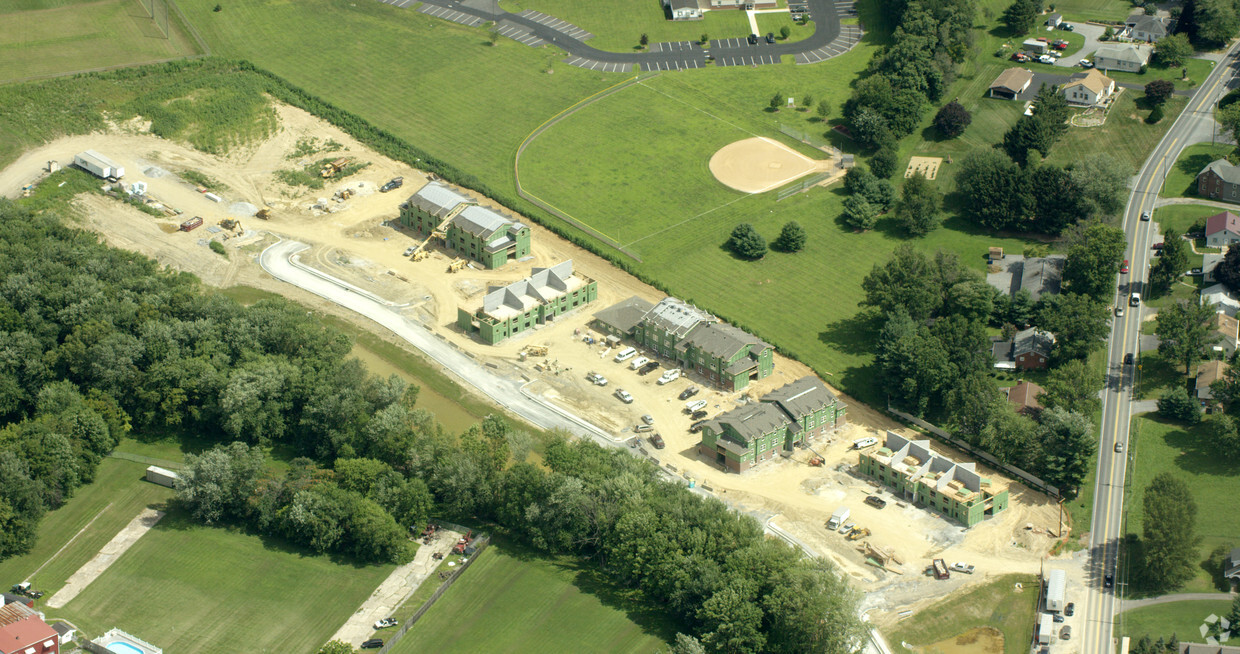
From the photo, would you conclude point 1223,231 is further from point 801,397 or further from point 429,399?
point 429,399

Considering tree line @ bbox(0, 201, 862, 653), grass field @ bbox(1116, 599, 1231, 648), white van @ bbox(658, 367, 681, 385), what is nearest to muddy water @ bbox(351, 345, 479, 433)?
tree line @ bbox(0, 201, 862, 653)

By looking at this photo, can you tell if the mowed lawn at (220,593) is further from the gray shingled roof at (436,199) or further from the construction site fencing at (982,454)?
the gray shingled roof at (436,199)

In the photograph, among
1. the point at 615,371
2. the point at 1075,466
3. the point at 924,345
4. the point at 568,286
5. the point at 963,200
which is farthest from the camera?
the point at 963,200

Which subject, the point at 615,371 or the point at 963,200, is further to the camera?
the point at 963,200

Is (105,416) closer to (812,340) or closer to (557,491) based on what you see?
(557,491)

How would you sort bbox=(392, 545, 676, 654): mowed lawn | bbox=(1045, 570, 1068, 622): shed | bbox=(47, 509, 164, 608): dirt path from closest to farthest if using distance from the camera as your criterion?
bbox=(392, 545, 676, 654): mowed lawn
bbox=(1045, 570, 1068, 622): shed
bbox=(47, 509, 164, 608): dirt path

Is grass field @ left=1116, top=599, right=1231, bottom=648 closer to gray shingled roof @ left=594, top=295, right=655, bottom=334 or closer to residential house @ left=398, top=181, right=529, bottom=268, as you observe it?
gray shingled roof @ left=594, top=295, right=655, bottom=334

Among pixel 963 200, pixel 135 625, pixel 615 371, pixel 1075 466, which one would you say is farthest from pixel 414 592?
pixel 963 200
